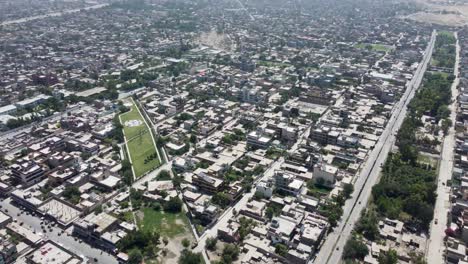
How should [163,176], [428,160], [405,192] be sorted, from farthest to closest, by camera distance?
[428,160], [163,176], [405,192]

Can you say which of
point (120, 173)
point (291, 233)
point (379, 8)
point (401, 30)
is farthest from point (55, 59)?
point (379, 8)

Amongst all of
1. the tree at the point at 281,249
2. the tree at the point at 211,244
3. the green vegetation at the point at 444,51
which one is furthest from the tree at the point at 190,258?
the green vegetation at the point at 444,51

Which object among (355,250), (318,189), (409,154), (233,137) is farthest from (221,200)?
(409,154)

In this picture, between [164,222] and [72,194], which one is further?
[72,194]

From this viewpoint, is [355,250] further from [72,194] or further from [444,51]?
[444,51]

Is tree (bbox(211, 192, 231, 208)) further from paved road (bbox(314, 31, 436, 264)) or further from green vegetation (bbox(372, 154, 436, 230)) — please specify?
green vegetation (bbox(372, 154, 436, 230))

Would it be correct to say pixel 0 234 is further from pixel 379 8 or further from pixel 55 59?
pixel 379 8

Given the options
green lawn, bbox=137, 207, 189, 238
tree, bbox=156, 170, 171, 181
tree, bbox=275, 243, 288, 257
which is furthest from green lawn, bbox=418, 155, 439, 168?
tree, bbox=156, 170, 171, 181

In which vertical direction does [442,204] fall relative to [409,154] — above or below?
below
